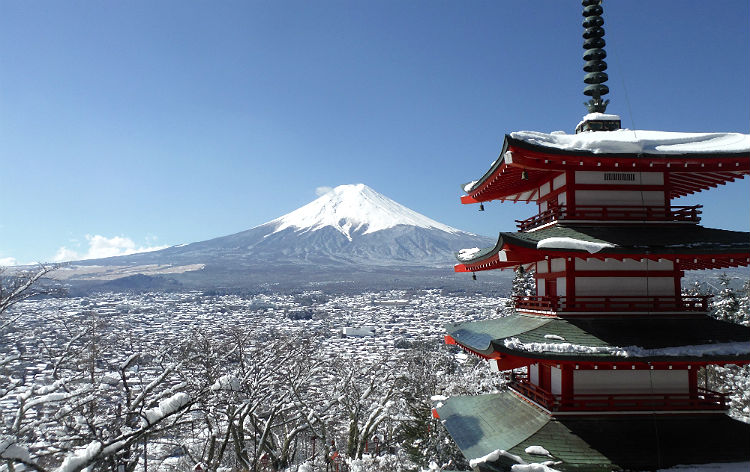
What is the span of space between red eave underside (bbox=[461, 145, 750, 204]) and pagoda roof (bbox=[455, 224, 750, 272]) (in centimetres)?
106

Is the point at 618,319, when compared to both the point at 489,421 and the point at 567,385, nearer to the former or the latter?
the point at 567,385

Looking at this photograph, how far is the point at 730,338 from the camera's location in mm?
7977

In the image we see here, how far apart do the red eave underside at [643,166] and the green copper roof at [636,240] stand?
1.06 meters

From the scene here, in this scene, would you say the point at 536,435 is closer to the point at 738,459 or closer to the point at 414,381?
the point at 738,459

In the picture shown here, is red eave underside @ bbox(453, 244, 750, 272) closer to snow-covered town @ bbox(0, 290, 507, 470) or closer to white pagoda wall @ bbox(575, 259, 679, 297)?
white pagoda wall @ bbox(575, 259, 679, 297)

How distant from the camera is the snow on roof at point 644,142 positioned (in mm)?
8422

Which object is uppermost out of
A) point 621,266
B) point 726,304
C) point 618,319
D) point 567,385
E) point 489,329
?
point 621,266

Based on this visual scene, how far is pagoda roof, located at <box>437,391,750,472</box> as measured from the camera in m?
7.48

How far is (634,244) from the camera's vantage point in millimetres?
8055

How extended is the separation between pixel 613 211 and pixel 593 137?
139 centimetres

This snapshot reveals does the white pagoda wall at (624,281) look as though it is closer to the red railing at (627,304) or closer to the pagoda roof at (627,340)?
the red railing at (627,304)

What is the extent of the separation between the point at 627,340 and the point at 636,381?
3.53 ft

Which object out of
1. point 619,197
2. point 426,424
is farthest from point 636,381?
point 426,424

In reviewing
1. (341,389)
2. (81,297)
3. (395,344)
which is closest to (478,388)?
(341,389)
